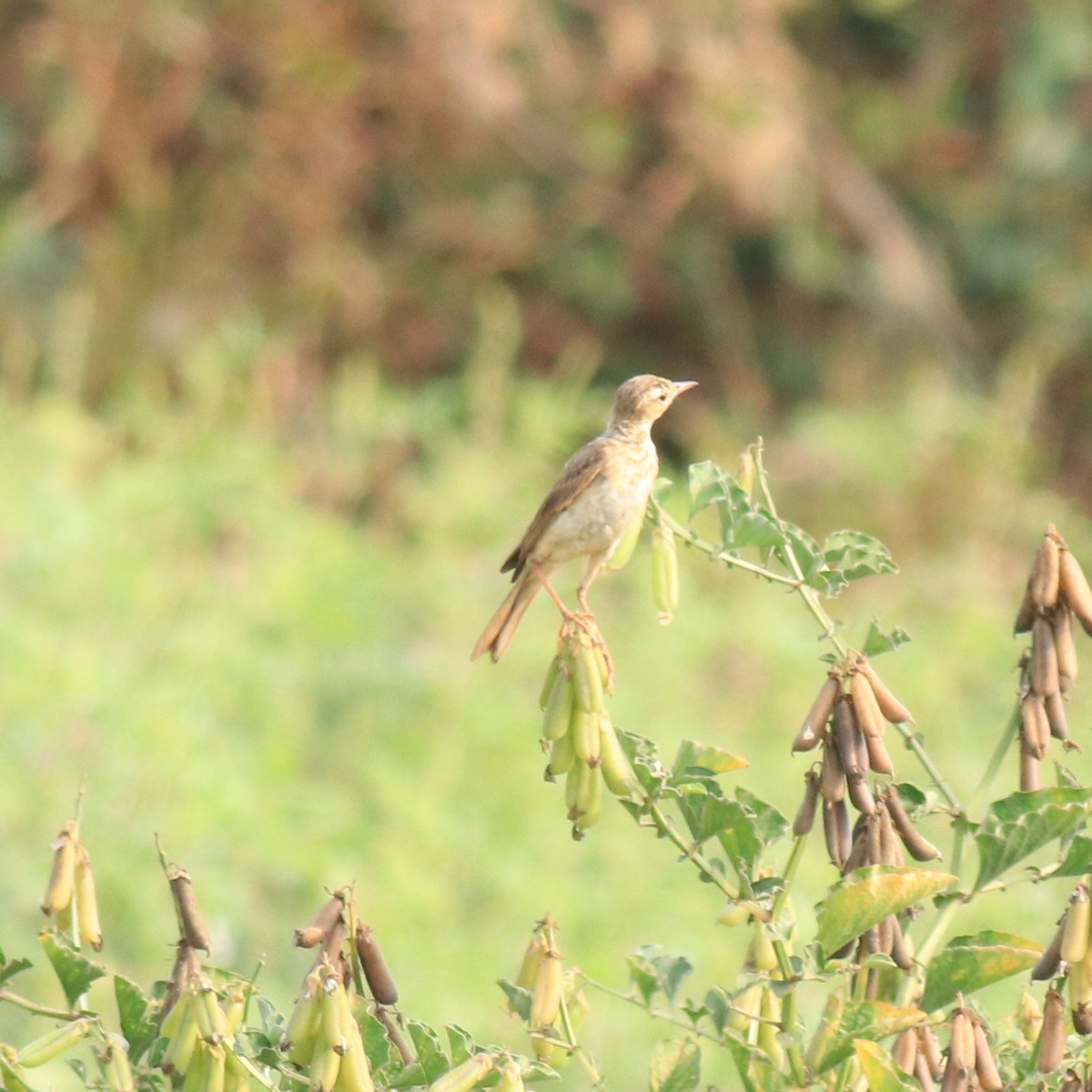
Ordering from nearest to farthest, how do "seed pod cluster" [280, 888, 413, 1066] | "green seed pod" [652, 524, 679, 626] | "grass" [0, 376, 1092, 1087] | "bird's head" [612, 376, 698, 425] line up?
"seed pod cluster" [280, 888, 413, 1066] < "green seed pod" [652, 524, 679, 626] < "bird's head" [612, 376, 698, 425] < "grass" [0, 376, 1092, 1087]

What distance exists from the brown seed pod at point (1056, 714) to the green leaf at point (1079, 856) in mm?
97

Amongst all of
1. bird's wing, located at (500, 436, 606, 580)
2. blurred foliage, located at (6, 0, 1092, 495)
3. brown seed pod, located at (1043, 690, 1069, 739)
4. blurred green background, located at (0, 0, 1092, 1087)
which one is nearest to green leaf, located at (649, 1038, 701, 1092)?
brown seed pod, located at (1043, 690, 1069, 739)

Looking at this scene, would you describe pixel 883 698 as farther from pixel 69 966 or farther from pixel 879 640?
pixel 69 966

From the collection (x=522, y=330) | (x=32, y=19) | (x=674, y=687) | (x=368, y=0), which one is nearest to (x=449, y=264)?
(x=522, y=330)

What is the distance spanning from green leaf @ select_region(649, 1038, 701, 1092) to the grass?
8.27 feet

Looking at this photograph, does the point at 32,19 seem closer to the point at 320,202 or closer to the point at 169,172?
the point at 169,172

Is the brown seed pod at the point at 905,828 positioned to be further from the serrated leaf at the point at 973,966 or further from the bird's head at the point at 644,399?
the bird's head at the point at 644,399

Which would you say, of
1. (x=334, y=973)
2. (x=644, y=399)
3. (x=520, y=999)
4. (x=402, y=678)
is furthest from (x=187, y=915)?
(x=402, y=678)

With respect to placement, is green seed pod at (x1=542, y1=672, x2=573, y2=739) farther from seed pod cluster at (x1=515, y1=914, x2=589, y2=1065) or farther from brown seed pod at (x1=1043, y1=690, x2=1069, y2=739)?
brown seed pod at (x1=1043, y1=690, x2=1069, y2=739)

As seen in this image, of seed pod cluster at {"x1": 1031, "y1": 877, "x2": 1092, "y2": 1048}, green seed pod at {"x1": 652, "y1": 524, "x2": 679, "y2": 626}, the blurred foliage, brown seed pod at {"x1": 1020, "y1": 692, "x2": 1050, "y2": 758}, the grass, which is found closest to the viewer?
seed pod cluster at {"x1": 1031, "y1": 877, "x2": 1092, "y2": 1048}

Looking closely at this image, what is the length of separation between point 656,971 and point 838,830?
0.99ft

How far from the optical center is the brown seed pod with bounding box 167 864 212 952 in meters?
1.46

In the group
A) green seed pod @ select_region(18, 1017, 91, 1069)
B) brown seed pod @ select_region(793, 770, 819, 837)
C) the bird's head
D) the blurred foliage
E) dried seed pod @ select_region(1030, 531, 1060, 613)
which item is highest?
the blurred foliage

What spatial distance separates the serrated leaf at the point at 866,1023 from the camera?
59.2 inches
